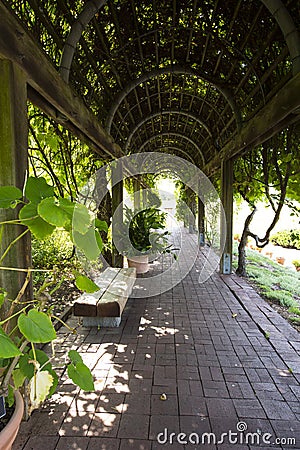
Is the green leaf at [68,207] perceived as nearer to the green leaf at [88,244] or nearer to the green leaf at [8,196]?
the green leaf at [88,244]

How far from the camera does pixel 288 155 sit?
3545mm

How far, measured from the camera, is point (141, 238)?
20.2 ft

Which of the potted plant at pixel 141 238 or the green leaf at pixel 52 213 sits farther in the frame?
the potted plant at pixel 141 238

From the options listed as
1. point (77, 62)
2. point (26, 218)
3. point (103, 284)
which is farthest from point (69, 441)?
point (77, 62)

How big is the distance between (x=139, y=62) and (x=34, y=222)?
374 centimetres

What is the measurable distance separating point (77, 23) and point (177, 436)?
2744 millimetres

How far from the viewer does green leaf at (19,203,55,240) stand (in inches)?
39.9

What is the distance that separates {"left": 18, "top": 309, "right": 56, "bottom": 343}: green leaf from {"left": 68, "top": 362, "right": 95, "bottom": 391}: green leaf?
261mm

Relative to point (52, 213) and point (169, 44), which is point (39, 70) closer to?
point (52, 213)

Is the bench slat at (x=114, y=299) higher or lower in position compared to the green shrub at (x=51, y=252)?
lower

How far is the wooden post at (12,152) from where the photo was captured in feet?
4.94

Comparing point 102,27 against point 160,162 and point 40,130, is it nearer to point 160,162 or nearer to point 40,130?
point 40,130

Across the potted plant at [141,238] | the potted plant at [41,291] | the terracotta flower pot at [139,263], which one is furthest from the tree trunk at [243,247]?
the potted plant at [41,291]
